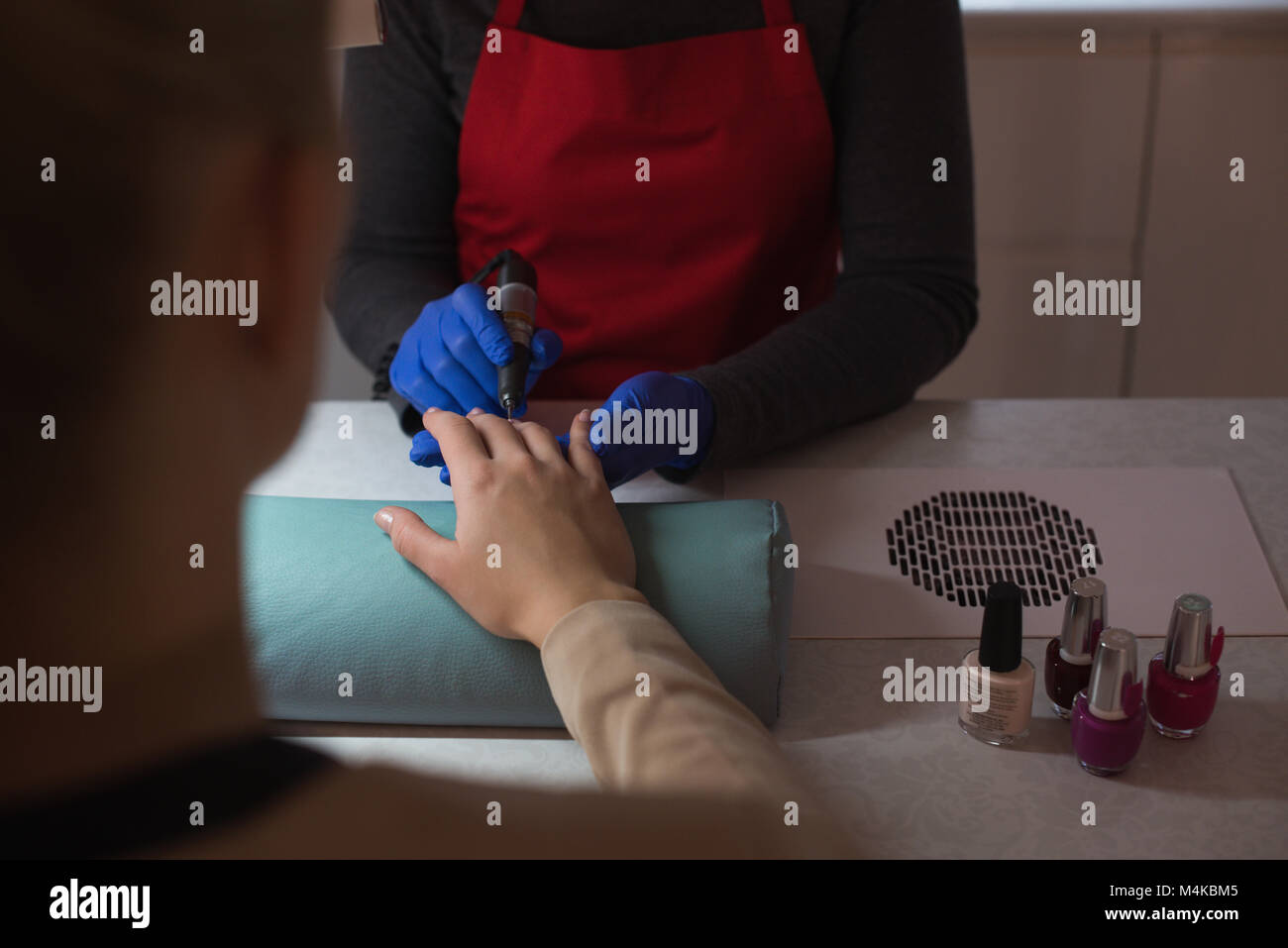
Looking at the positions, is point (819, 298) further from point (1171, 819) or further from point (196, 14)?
point (196, 14)

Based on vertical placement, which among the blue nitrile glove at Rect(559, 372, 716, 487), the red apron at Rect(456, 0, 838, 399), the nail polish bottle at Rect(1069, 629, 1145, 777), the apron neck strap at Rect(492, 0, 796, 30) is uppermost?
the apron neck strap at Rect(492, 0, 796, 30)

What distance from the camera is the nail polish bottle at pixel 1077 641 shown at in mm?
645

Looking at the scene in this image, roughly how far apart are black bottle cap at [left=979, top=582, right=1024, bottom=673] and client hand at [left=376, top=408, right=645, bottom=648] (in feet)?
0.69

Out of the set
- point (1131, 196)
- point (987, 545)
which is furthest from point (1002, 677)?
point (1131, 196)

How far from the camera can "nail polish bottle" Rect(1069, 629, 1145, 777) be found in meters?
0.60

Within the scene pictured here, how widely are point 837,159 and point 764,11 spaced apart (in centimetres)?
17

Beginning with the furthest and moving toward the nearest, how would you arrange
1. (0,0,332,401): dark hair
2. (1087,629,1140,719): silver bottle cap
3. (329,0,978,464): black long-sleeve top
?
(329,0,978,464): black long-sleeve top → (1087,629,1140,719): silver bottle cap → (0,0,332,401): dark hair

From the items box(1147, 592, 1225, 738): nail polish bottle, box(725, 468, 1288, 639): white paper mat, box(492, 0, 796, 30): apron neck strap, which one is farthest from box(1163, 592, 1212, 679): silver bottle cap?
box(492, 0, 796, 30): apron neck strap

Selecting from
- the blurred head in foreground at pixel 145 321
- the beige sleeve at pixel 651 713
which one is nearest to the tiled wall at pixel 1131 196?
the beige sleeve at pixel 651 713

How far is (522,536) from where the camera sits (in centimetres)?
67

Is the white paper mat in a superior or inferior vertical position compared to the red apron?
inferior

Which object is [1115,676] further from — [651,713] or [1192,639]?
[651,713]

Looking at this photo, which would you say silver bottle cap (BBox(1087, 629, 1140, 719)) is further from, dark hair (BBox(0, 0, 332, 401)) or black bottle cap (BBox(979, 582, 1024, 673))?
dark hair (BBox(0, 0, 332, 401))

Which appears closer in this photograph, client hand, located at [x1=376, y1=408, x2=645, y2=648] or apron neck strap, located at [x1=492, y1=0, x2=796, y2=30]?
client hand, located at [x1=376, y1=408, x2=645, y2=648]
